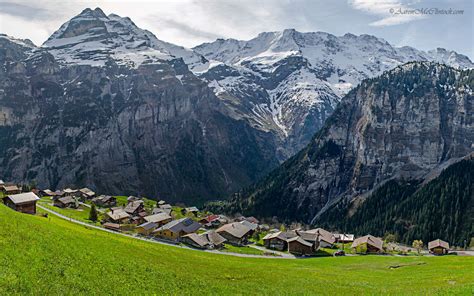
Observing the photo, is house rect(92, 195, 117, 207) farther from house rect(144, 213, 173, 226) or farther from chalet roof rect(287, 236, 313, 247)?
chalet roof rect(287, 236, 313, 247)

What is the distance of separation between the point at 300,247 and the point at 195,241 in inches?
1153

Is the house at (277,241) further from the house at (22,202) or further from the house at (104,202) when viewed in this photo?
the house at (104,202)

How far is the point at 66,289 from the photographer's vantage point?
28719 millimetres

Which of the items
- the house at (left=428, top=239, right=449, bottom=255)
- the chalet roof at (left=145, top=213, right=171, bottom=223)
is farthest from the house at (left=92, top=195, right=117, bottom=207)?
the house at (left=428, top=239, right=449, bottom=255)

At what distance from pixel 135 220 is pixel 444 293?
4573 inches

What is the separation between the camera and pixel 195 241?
104188mm

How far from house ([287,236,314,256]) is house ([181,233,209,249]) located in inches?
936

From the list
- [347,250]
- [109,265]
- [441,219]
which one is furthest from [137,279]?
[441,219]

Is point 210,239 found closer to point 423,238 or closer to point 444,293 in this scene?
point 444,293

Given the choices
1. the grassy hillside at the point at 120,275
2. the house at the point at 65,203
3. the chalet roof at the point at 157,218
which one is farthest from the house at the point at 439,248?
the house at the point at 65,203

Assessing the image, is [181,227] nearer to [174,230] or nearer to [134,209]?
[174,230]

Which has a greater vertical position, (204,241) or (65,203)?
(65,203)

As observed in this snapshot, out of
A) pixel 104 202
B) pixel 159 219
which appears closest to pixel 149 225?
pixel 159 219

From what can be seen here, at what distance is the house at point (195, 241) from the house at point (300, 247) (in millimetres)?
23780
